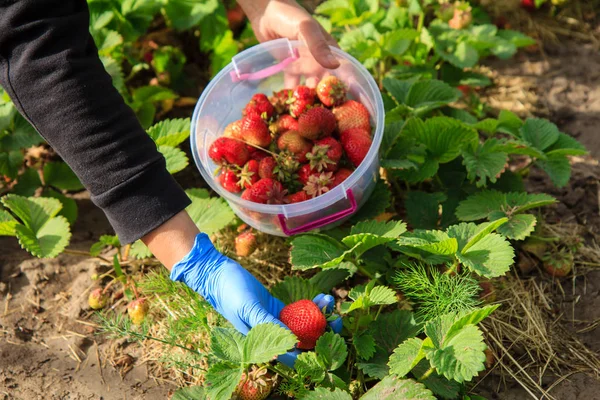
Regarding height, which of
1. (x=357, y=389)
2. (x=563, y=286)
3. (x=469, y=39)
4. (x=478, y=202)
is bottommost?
(x=563, y=286)

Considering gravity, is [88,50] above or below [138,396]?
above

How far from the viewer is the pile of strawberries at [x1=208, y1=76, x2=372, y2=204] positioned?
1.86 metres

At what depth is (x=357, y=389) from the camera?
Result: 65.4 inches

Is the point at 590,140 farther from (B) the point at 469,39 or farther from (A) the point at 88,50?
(A) the point at 88,50

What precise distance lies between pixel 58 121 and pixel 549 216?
1.68 meters

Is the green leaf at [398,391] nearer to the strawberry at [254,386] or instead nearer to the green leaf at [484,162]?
the strawberry at [254,386]

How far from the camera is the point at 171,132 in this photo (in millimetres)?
2121

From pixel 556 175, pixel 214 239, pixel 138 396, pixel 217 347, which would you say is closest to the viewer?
pixel 217 347

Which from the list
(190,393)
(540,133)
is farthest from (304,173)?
(540,133)

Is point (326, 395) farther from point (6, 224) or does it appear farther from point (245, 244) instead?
point (6, 224)

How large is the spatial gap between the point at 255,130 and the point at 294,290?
0.52m

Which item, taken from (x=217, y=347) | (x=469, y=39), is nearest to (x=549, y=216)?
(x=469, y=39)

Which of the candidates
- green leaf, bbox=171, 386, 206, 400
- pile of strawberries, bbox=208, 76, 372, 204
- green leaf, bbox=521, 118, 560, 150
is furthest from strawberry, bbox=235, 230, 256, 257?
green leaf, bbox=521, 118, 560, 150

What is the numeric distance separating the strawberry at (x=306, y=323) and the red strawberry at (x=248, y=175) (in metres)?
0.48
